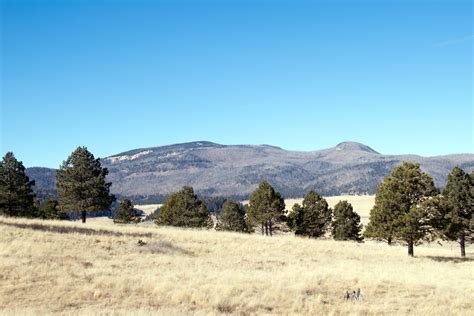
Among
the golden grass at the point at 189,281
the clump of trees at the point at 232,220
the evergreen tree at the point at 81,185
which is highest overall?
the evergreen tree at the point at 81,185

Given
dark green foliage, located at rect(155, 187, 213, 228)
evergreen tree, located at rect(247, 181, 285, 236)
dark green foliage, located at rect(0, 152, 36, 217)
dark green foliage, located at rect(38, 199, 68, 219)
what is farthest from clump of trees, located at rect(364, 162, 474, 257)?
dark green foliage, located at rect(38, 199, 68, 219)

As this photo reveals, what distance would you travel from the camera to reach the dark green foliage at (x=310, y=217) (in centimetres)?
6450

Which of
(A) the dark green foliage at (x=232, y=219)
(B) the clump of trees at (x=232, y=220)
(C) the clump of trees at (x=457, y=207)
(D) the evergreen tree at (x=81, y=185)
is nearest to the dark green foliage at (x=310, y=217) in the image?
(B) the clump of trees at (x=232, y=220)

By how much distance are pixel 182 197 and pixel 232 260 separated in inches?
1376

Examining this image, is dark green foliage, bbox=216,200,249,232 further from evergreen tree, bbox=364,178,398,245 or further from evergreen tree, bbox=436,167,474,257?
evergreen tree, bbox=436,167,474,257

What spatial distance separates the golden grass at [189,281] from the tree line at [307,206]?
5.52 m

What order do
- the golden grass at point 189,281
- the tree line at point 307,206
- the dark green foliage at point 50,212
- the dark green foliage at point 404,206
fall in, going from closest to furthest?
the golden grass at point 189,281
the dark green foliage at point 404,206
the tree line at point 307,206
the dark green foliage at point 50,212

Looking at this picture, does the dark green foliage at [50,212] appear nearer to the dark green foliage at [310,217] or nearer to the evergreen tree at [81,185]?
the evergreen tree at [81,185]

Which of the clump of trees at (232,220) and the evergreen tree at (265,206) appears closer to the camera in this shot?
the evergreen tree at (265,206)

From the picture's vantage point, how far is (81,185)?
174 feet

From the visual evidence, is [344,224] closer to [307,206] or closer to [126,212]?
[307,206]

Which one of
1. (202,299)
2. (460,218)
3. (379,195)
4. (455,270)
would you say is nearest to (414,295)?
(202,299)

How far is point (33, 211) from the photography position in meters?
69.6

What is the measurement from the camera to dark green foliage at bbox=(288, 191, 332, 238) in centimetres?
6450
